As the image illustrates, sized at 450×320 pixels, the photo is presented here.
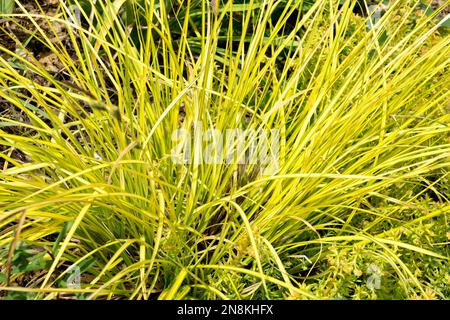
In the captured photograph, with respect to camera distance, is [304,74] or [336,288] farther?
[304,74]

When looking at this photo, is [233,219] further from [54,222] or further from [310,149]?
[54,222]

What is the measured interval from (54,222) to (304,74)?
37.0 inches

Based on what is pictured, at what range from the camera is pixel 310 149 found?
1.43 meters

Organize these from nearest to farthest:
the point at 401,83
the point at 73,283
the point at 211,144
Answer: the point at 73,283 → the point at 211,144 → the point at 401,83

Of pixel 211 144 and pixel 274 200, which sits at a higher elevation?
pixel 211 144

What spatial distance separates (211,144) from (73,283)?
47 centimetres

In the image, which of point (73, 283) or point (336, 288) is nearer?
point (336, 288)
